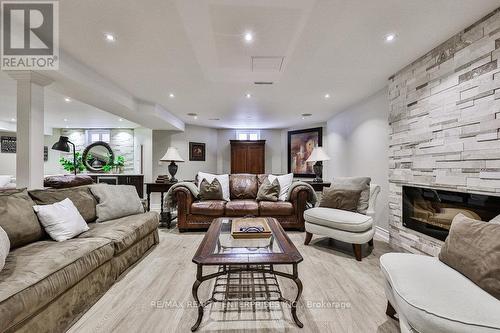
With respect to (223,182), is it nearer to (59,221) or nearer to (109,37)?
(59,221)

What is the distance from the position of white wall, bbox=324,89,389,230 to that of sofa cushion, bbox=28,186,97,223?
13.0ft

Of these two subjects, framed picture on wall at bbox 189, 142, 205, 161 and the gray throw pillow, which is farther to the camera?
framed picture on wall at bbox 189, 142, 205, 161

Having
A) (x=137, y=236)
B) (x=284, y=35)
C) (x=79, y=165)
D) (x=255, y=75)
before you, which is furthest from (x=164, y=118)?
(x=79, y=165)

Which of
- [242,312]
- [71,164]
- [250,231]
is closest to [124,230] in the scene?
[250,231]

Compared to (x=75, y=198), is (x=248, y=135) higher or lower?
higher

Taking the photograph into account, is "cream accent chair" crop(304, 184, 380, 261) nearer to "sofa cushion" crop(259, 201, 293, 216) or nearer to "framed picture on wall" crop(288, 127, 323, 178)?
"sofa cushion" crop(259, 201, 293, 216)

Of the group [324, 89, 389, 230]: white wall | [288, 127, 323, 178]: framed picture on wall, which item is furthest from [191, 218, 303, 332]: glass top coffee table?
[288, 127, 323, 178]: framed picture on wall

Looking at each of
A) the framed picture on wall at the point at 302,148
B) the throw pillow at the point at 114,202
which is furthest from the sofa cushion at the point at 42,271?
the framed picture on wall at the point at 302,148

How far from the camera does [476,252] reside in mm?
1279

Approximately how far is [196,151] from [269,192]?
339 centimetres

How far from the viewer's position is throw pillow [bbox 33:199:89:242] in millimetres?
1855

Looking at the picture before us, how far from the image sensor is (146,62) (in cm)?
265

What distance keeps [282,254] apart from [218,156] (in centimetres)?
563

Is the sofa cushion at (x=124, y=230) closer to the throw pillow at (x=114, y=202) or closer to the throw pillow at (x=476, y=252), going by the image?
the throw pillow at (x=114, y=202)
